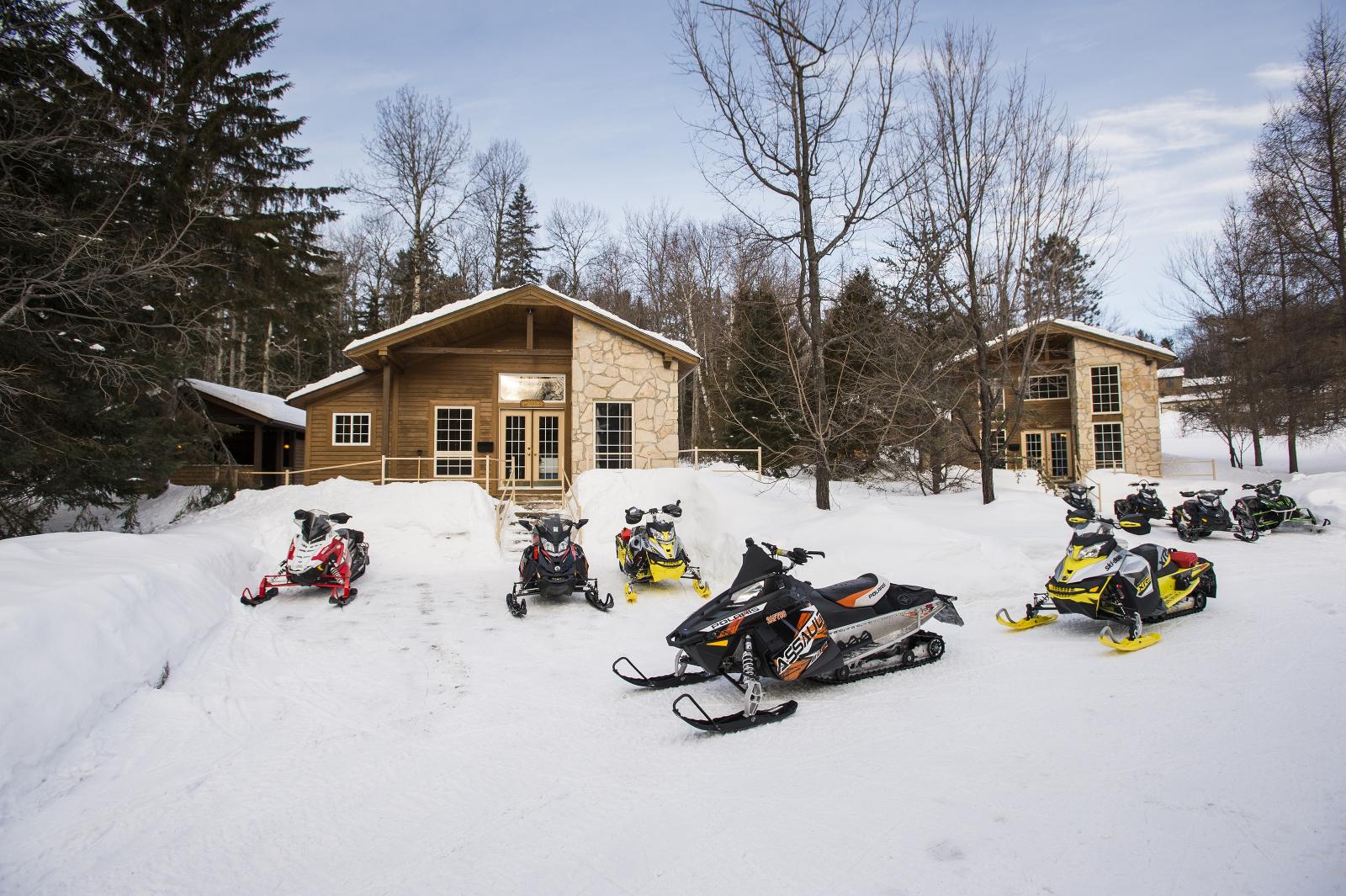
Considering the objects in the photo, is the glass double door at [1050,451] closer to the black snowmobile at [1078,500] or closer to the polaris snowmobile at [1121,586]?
the black snowmobile at [1078,500]

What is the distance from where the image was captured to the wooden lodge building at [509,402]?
16.4 metres

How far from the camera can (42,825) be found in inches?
120

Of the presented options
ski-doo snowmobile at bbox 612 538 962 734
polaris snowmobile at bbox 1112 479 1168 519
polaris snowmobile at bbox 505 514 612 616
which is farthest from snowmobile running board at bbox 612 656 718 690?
polaris snowmobile at bbox 1112 479 1168 519

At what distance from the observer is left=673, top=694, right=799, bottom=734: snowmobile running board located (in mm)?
3939

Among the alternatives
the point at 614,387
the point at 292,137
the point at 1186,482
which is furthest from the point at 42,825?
the point at 1186,482

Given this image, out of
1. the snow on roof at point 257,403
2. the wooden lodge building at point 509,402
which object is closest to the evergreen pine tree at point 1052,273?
the wooden lodge building at point 509,402

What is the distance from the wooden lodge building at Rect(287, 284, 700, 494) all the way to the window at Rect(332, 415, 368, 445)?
3cm

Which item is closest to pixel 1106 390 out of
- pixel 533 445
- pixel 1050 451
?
pixel 1050 451

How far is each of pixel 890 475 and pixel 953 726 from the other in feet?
49.1

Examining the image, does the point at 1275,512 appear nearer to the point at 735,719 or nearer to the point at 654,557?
the point at 654,557

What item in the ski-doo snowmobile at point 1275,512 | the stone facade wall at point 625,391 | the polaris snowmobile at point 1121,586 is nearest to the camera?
the polaris snowmobile at point 1121,586

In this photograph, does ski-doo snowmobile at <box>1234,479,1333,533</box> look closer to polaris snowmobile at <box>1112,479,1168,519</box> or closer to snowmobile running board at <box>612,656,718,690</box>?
polaris snowmobile at <box>1112,479,1168,519</box>

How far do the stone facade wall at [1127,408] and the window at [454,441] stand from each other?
20002mm

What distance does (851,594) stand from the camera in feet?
16.3
